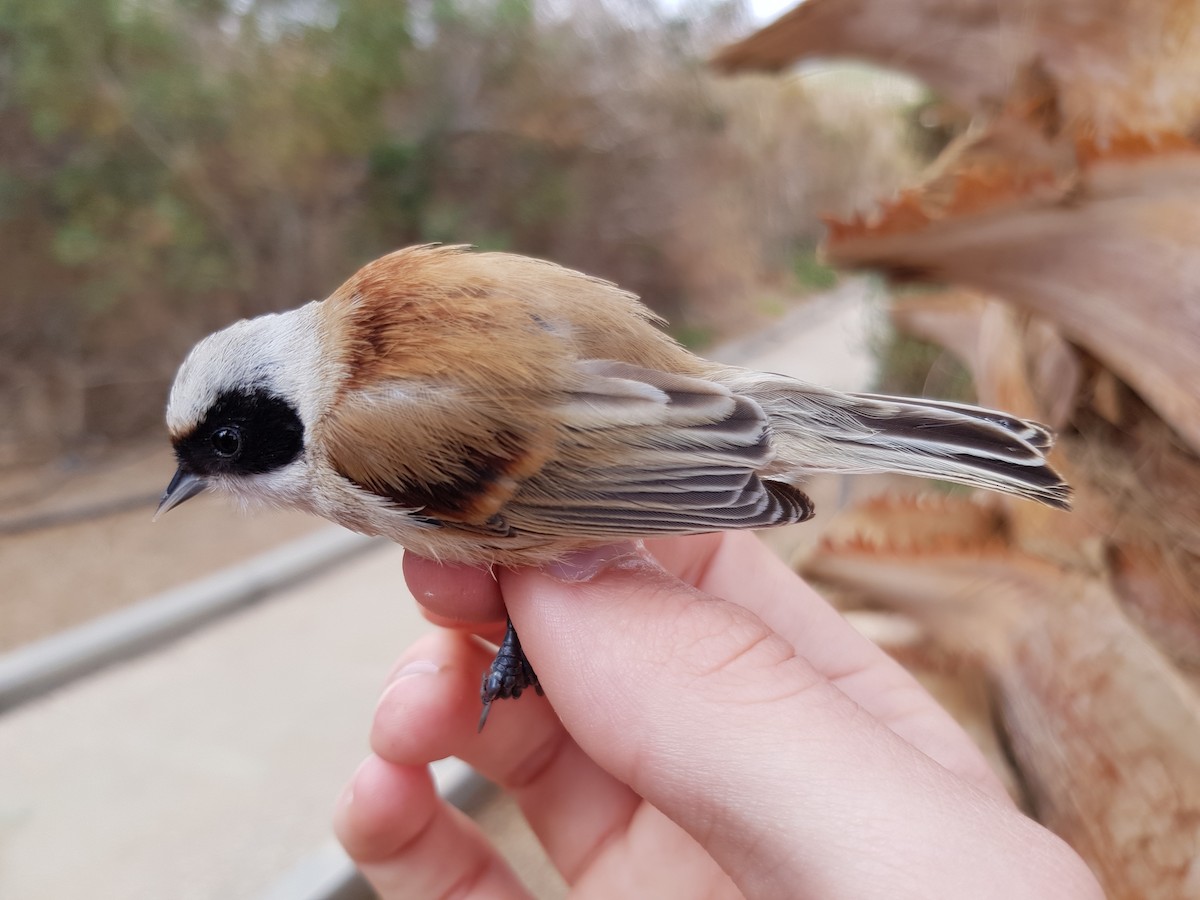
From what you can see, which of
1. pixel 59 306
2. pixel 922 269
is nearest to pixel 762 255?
pixel 59 306

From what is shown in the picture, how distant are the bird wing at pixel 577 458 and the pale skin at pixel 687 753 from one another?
3.8 inches

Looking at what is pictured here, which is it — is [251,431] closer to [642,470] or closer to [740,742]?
[642,470]

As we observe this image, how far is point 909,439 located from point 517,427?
44cm

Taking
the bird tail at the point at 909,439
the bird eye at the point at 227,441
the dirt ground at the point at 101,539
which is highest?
the bird tail at the point at 909,439

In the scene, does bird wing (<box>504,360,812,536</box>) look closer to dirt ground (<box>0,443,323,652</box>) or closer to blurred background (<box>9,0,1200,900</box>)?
blurred background (<box>9,0,1200,900</box>)

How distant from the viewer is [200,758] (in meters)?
1.42

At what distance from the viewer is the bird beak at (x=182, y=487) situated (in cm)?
89

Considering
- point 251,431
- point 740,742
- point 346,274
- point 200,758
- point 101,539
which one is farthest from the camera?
point 346,274

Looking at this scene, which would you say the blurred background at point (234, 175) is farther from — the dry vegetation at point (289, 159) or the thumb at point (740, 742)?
the thumb at point (740, 742)


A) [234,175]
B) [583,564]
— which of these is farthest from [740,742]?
[234,175]

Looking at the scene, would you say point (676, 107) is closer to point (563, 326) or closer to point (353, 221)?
point (353, 221)

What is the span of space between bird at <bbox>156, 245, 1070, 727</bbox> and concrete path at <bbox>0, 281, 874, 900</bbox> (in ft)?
2.52

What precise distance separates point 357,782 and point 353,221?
3141 mm

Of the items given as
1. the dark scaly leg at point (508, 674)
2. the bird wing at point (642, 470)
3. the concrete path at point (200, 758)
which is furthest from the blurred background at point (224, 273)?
the dark scaly leg at point (508, 674)
